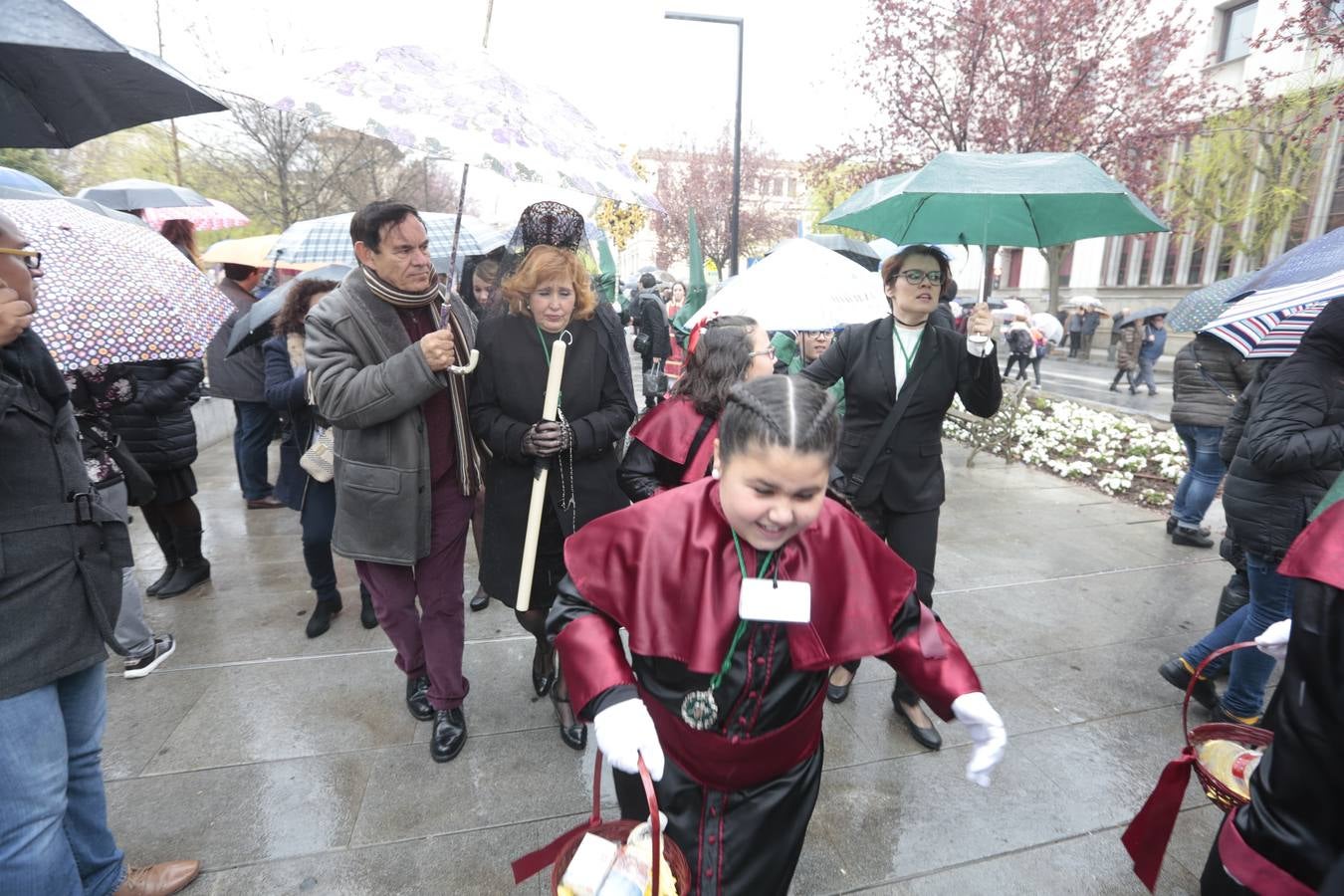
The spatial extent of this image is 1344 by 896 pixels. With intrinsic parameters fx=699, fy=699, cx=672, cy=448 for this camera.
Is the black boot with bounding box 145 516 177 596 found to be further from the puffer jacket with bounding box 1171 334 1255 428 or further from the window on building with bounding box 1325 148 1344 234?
the window on building with bounding box 1325 148 1344 234

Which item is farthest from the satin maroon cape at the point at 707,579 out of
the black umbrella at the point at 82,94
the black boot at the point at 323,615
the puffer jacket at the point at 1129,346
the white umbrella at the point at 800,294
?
the puffer jacket at the point at 1129,346

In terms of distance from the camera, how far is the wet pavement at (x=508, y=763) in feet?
7.80

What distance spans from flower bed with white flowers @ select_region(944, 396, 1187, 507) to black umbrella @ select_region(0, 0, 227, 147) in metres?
7.43

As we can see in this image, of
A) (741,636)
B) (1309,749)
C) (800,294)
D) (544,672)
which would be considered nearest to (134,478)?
(544,672)

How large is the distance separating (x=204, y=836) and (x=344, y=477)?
1.32m

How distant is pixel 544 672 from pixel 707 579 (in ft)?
6.81

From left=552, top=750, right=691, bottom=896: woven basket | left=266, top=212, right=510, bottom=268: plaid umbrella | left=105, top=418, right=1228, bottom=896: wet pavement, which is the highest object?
left=266, top=212, right=510, bottom=268: plaid umbrella

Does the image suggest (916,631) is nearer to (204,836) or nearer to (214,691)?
(204,836)

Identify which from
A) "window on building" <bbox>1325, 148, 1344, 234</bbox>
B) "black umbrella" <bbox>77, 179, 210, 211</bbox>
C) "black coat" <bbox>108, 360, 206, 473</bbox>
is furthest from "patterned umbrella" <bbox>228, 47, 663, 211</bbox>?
"window on building" <bbox>1325, 148, 1344, 234</bbox>

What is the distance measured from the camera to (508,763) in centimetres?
287

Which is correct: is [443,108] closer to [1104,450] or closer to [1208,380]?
[1208,380]

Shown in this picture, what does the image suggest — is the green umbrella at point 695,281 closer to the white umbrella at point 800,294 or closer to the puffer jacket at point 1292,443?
the white umbrella at point 800,294

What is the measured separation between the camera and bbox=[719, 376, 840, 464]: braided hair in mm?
1369

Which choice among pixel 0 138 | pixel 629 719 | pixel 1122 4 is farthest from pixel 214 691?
pixel 1122 4
